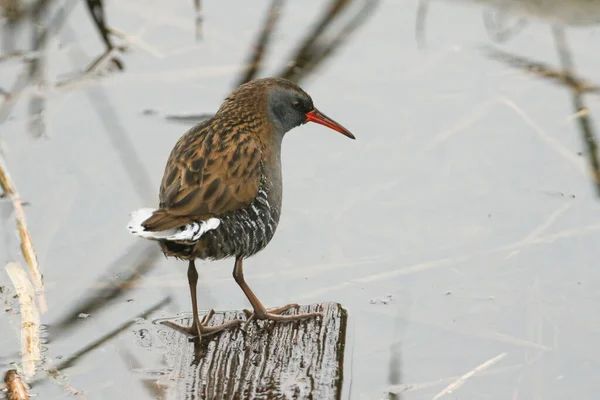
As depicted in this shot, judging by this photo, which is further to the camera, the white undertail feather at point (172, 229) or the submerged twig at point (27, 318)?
the submerged twig at point (27, 318)

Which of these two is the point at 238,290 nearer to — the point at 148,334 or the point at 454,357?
the point at 148,334

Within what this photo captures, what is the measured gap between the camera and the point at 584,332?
5.13 m

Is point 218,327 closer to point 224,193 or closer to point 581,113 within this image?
point 224,193

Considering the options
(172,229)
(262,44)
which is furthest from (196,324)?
(262,44)

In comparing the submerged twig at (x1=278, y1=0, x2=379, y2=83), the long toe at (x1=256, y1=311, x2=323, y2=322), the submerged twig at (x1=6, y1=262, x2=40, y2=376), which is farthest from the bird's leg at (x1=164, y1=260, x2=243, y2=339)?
the submerged twig at (x1=278, y1=0, x2=379, y2=83)

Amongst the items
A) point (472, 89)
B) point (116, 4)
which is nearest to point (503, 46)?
point (472, 89)

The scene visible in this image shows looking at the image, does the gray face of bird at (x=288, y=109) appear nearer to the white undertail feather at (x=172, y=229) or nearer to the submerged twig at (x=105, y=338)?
the white undertail feather at (x=172, y=229)

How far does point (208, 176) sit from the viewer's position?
4566 millimetres

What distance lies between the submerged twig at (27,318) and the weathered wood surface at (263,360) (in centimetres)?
53

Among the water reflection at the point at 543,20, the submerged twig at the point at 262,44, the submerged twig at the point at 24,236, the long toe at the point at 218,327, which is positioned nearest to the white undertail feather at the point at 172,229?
the long toe at the point at 218,327

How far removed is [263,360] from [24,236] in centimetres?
170

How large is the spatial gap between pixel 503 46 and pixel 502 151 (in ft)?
4.16

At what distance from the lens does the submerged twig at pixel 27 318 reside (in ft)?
15.1

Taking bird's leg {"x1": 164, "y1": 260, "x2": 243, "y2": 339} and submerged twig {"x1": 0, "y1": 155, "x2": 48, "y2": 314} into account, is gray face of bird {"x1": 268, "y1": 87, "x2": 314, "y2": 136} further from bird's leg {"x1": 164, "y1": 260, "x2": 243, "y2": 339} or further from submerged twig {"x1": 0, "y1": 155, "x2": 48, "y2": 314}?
submerged twig {"x1": 0, "y1": 155, "x2": 48, "y2": 314}
